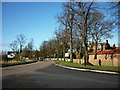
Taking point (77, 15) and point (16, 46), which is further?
point (16, 46)

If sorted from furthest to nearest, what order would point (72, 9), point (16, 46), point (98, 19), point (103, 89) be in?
1. point (16, 46)
2. point (98, 19)
3. point (72, 9)
4. point (103, 89)

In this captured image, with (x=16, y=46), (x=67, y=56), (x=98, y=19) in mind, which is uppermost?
(x=98, y=19)

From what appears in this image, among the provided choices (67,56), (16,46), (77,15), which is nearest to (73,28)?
(77,15)

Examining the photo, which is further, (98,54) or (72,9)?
(98,54)

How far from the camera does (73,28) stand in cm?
3095

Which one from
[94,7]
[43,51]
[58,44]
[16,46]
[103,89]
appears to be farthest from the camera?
[43,51]

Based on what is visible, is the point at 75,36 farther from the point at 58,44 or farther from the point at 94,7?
the point at 58,44

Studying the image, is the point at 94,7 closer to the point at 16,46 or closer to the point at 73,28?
the point at 73,28

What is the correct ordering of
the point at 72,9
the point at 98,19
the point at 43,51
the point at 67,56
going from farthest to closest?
the point at 43,51
the point at 67,56
the point at 98,19
the point at 72,9

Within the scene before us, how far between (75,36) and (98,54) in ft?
23.8

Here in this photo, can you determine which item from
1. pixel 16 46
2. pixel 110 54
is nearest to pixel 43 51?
pixel 16 46

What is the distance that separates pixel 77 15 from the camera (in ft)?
88.3

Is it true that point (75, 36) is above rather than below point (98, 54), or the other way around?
above

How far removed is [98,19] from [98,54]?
845 centimetres
